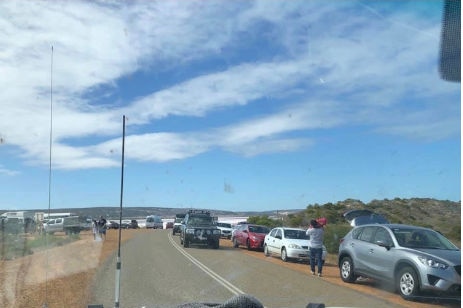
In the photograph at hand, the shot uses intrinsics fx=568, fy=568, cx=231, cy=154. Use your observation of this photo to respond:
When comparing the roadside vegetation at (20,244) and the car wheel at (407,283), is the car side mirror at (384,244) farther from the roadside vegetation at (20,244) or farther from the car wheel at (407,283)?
the roadside vegetation at (20,244)

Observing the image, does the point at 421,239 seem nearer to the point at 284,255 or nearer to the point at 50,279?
the point at 50,279

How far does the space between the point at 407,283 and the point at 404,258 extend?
573 mm

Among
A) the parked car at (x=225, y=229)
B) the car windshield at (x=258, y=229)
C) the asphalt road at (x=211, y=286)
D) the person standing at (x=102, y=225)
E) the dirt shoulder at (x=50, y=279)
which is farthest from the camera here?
the parked car at (x=225, y=229)

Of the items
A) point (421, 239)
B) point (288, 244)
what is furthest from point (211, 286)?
point (288, 244)

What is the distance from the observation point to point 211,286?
44.1 ft

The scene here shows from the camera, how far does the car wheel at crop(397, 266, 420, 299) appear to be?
40.4 ft

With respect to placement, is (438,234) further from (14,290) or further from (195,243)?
(195,243)

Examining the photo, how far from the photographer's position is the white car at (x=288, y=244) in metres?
23.6

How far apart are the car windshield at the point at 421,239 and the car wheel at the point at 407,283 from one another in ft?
2.48

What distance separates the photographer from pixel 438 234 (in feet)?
41.8

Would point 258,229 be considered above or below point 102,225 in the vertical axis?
below

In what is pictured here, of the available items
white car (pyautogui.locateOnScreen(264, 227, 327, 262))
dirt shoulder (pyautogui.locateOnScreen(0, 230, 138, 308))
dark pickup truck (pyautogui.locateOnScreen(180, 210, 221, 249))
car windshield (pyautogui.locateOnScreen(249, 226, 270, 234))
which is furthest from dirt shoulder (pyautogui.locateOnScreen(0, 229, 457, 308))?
car windshield (pyautogui.locateOnScreen(249, 226, 270, 234))

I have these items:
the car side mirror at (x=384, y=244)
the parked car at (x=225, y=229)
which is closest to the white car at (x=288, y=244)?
the car side mirror at (x=384, y=244)

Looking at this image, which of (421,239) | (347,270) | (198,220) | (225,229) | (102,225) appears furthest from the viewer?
(225,229)
